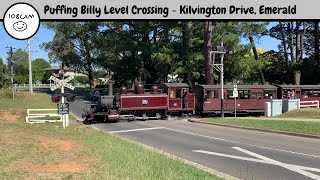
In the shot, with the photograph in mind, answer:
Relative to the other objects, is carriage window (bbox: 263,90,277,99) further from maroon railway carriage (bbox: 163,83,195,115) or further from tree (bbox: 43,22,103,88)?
tree (bbox: 43,22,103,88)

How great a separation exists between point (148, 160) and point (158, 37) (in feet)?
154

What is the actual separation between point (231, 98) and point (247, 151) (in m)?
20.7

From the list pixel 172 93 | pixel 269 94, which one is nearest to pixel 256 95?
pixel 269 94

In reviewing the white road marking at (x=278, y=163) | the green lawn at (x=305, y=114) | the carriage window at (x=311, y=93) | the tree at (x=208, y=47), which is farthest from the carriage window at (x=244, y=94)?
the white road marking at (x=278, y=163)

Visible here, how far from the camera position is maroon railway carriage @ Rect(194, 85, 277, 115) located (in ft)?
116

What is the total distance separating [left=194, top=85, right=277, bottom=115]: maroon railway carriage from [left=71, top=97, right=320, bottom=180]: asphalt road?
39.3 feet

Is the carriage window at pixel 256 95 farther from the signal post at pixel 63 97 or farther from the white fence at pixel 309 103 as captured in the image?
the signal post at pixel 63 97

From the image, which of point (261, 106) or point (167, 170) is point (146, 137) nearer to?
point (167, 170)

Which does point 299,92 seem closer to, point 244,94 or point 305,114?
point 244,94

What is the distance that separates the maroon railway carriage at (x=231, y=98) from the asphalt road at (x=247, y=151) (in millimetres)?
11980

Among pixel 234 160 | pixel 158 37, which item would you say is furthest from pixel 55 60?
pixel 234 160

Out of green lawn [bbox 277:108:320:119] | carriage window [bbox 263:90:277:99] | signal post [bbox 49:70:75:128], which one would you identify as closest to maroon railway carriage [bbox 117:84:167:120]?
signal post [bbox 49:70:75:128]

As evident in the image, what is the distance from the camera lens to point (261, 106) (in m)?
37.1

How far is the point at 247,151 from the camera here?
1561 centimetres
